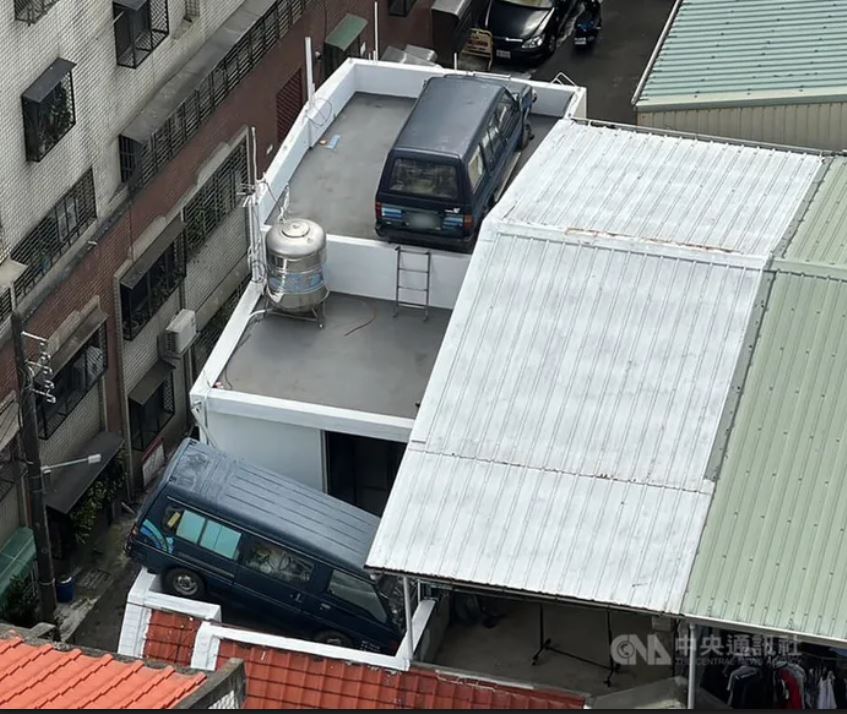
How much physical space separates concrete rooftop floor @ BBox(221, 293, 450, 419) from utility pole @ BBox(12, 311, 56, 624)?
14.8ft

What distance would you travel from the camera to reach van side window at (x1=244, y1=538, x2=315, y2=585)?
1423 inches

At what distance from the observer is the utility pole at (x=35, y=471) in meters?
40.4

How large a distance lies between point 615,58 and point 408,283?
26162 millimetres

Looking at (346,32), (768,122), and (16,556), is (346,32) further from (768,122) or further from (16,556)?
(16,556)

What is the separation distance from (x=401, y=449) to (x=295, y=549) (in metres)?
3.42

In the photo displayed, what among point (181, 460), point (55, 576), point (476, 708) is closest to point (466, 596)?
point (476, 708)

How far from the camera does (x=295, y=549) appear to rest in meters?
36.1

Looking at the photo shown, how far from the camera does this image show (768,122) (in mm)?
41906

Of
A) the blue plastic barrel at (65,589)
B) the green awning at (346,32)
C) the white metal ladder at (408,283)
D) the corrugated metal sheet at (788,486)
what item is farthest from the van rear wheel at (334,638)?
the green awning at (346,32)

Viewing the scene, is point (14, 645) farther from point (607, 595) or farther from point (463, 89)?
point (463, 89)

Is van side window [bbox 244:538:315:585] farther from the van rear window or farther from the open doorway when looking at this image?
the van rear window

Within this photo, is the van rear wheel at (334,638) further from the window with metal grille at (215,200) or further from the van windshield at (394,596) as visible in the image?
the window with metal grille at (215,200)

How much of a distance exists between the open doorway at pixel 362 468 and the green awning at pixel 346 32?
18541 millimetres

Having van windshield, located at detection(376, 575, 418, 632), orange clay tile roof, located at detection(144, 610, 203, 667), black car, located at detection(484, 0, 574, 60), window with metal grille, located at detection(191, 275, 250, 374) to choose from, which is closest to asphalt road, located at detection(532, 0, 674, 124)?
black car, located at detection(484, 0, 574, 60)
